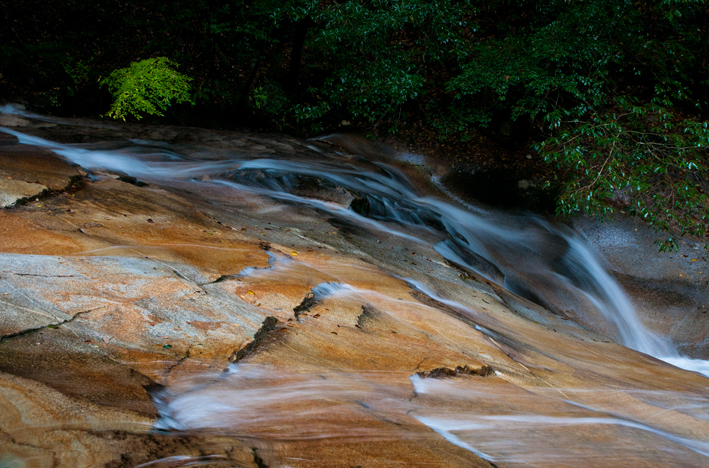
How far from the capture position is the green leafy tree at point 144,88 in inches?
400

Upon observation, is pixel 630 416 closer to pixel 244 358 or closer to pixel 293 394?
pixel 293 394

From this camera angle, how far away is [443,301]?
5418 millimetres

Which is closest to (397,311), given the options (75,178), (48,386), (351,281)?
(351,281)

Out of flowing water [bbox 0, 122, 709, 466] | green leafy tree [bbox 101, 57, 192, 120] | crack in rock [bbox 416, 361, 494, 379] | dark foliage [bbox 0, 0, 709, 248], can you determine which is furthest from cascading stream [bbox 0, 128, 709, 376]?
crack in rock [bbox 416, 361, 494, 379]

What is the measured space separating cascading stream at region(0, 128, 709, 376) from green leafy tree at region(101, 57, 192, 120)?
1.61 meters

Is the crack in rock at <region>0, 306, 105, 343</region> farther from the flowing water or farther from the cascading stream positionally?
the cascading stream

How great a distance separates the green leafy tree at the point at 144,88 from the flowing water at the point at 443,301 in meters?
1.65

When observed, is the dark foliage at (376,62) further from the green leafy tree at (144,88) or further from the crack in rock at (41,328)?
the crack in rock at (41,328)

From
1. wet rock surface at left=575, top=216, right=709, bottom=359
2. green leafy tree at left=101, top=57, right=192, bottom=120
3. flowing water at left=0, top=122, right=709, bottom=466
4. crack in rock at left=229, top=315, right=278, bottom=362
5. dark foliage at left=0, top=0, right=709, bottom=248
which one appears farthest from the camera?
dark foliage at left=0, top=0, right=709, bottom=248

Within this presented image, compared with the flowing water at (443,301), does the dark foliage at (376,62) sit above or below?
above

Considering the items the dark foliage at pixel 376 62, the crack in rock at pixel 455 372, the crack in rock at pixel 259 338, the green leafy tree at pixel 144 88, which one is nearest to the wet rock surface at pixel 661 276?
the dark foliage at pixel 376 62

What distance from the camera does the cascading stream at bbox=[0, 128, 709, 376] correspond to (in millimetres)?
7910

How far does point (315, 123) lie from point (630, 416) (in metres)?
10.3

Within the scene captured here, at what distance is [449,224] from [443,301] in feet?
15.0
